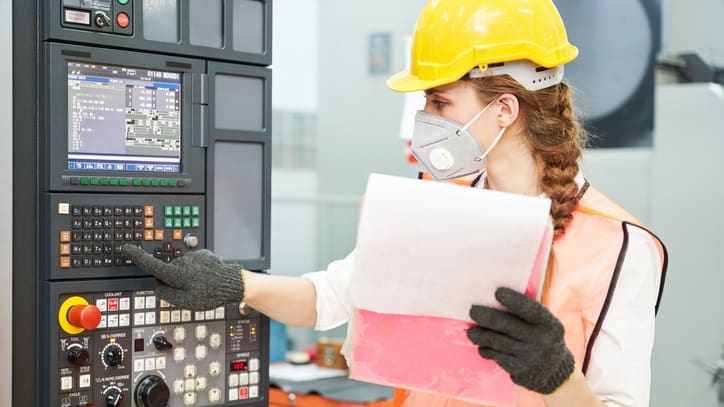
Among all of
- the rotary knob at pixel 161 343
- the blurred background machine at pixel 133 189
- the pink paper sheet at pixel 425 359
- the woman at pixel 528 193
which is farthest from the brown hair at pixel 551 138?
the rotary knob at pixel 161 343

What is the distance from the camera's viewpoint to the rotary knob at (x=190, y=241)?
124cm

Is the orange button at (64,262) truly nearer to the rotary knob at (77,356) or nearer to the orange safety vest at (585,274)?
the rotary knob at (77,356)

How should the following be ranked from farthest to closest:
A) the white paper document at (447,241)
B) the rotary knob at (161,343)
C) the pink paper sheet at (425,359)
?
the rotary knob at (161,343), the pink paper sheet at (425,359), the white paper document at (447,241)

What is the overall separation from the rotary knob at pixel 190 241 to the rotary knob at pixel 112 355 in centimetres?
19

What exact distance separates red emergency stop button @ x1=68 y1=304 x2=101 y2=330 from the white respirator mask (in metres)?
0.59

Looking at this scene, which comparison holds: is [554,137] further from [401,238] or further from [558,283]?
[401,238]

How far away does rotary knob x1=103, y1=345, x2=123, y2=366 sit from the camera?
1.18m

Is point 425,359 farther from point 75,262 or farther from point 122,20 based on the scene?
point 122,20

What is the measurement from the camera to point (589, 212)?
4.23 feet

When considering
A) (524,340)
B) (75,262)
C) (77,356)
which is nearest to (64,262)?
(75,262)

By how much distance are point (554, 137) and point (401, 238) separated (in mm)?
442

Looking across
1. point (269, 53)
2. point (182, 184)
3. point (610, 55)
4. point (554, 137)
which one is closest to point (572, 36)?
point (610, 55)

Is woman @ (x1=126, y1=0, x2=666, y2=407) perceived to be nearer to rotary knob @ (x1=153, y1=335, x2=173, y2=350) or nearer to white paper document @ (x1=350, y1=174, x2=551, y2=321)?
rotary knob @ (x1=153, y1=335, x2=173, y2=350)

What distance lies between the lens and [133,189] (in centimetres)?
119
